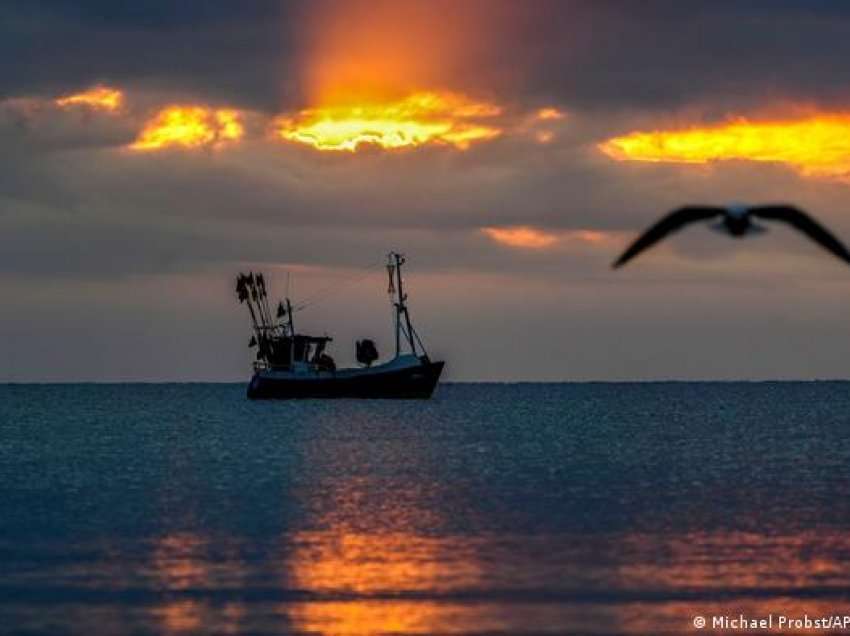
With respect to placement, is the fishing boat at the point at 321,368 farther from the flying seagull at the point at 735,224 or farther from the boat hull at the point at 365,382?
the flying seagull at the point at 735,224

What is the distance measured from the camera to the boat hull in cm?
17400

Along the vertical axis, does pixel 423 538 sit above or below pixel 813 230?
below

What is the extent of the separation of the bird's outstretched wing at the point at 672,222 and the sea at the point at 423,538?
15909mm

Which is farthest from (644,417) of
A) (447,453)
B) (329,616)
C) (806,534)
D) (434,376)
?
(329,616)

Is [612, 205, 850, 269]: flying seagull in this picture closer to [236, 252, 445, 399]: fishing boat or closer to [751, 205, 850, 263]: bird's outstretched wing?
[751, 205, 850, 263]: bird's outstretched wing

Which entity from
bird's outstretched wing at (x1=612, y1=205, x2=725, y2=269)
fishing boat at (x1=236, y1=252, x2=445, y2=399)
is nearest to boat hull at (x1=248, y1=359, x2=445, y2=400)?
fishing boat at (x1=236, y1=252, x2=445, y2=399)

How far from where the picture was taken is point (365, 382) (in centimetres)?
17588

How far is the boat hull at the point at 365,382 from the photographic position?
174m

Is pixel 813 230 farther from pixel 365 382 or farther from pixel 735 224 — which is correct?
pixel 365 382

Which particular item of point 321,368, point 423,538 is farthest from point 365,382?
point 423,538

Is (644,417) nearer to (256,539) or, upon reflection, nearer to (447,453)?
Answer: (447,453)

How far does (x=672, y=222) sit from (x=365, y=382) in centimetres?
15156

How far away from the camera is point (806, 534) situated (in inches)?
2379

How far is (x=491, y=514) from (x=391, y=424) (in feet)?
301
